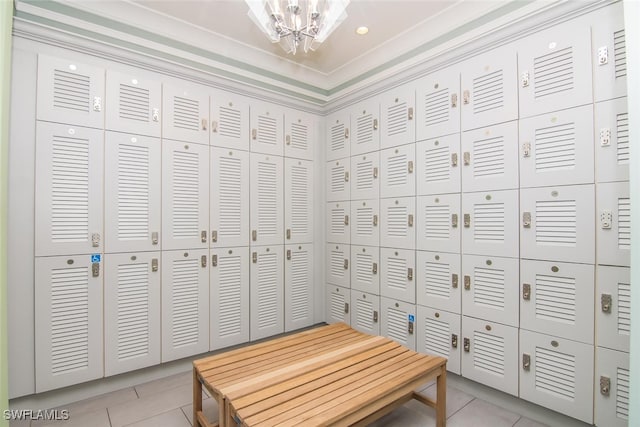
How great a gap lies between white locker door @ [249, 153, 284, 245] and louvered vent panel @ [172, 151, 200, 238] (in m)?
0.58

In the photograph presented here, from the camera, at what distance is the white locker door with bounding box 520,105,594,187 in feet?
6.59

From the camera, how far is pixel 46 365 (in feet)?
7.48

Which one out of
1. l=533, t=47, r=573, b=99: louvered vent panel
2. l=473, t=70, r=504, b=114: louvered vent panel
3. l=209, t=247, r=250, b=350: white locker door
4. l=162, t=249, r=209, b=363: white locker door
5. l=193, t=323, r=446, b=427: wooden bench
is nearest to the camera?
l=193, t=323, r=446, b=427: wooden bench

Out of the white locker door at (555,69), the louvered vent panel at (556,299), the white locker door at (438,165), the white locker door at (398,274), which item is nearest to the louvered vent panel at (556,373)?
the louvered vent panel at (556,299)

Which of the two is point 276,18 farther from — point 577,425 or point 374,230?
point 577,425

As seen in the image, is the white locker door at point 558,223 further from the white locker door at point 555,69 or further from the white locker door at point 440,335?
the white locker door at point 440,335

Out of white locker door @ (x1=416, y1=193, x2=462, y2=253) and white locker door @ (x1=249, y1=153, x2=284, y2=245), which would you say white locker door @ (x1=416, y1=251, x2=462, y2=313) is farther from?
white locker door @ (x1=249, y1=153, x2=284, y2=245)

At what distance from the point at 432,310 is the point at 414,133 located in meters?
1.65

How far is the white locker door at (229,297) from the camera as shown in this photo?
9.99 ft

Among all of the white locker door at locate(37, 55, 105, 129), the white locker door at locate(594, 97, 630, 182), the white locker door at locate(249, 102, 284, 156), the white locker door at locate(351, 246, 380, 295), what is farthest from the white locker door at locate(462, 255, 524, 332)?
the white locker door at locate(37, 55, 105, 129)

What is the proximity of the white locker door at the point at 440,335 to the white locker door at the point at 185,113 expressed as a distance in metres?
2.67

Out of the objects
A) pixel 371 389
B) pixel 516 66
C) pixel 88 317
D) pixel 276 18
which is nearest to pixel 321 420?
pixel 371 389

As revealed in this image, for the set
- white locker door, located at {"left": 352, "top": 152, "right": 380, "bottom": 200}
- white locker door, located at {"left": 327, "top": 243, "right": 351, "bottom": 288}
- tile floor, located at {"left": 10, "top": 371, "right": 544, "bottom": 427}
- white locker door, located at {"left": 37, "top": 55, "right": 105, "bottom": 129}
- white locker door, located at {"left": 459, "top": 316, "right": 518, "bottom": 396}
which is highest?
white locker door, located at {"left": 37, "top": 55, "right": 105, "bottom": 129}

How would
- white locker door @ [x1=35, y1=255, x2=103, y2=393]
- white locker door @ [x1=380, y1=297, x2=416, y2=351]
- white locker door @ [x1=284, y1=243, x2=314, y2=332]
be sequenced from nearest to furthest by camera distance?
white locker door @ [x1=35, y1=255, x2=103, y2=393]
white locker door @ [x1=380, y1=297, x2=416, y2=351]
white locker door @ [x1=284, y1=243, x2=314, y2=332]
